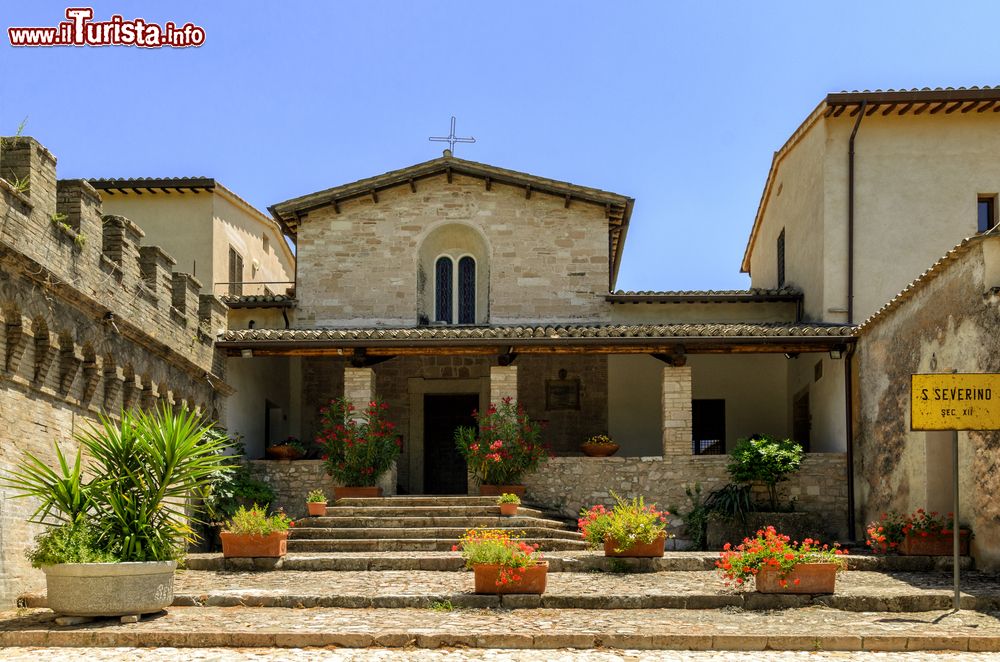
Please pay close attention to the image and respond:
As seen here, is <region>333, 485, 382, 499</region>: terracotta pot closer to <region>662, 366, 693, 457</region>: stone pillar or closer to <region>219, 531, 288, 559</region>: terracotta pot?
<region>219, 531, 288, 559</region>: terracotta pot

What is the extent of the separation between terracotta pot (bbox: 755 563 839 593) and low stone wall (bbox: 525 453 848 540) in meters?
6.59

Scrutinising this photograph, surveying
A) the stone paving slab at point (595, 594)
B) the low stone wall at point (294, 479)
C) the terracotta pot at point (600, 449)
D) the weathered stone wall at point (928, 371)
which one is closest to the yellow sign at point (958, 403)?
the stone paving slab at point (595, 594)

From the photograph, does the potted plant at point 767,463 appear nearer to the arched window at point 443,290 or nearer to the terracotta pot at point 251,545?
the arched window at point 443,290

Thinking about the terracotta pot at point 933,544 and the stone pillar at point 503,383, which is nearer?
the terracotta pot at point 933,544

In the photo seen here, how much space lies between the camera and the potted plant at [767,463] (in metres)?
17.7

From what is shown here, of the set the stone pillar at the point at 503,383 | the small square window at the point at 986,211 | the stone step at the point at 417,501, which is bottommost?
the stone step at the point at 417,501

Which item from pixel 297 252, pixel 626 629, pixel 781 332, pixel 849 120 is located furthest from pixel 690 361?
pixel 626 629

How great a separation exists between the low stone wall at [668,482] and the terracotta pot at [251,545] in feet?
17.2

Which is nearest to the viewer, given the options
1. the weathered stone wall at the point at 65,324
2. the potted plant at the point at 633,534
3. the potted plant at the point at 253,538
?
the weathered stone wall at the point at 65,324

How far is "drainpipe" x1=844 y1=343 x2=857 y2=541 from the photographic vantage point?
18.0 meters

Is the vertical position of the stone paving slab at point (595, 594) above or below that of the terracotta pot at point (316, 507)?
below

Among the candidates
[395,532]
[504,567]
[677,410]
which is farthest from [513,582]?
[677,410]

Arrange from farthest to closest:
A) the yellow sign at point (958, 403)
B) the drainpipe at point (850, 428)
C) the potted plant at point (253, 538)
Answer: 1. the drainpipe at point (850, 428)
2. the potted plant at point (253, 538)
3. the yellow sign at point (958, 403)

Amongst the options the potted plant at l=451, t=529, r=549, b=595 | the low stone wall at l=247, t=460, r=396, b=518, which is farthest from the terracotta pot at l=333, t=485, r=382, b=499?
the potted plant at l=451, t=529, r=549, b=595
